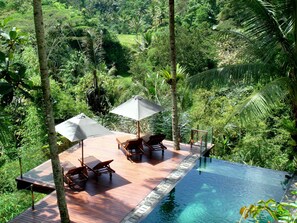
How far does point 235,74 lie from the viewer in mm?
9609

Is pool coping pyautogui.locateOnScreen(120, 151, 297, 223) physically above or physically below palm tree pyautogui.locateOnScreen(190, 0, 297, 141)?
below

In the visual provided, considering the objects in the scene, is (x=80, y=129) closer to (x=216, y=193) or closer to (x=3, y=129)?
(x=3, y=129)

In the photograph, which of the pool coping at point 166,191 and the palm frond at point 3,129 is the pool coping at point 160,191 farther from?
the palm frond at point 3,129

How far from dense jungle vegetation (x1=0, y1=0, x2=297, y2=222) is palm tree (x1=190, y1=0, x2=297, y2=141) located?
2.4 inches

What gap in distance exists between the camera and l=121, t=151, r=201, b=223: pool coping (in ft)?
29.0

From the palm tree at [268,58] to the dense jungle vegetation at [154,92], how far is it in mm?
61

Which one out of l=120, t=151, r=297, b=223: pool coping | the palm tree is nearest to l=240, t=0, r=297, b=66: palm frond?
the palm tree

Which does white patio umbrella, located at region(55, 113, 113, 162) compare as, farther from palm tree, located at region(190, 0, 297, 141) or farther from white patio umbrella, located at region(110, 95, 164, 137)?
palm tree, located at region(190, 0, 297, 141)

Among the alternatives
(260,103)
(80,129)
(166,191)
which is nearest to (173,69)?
(80,129)

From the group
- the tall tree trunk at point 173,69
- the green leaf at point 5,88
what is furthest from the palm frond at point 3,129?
the tall tree trunk at point 173,69

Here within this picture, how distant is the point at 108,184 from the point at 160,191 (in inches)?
60.4

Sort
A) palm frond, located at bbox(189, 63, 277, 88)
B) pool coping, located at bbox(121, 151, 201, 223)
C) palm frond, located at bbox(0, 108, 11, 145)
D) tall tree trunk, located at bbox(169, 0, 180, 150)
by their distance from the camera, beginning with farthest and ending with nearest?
tall tree trunk, located at bbox(169, 0, 180, 150) → palm frond, located at bbox(189, 63, 277, 88) → pool coping, located at bbox(121, 151, 201, 223) → palm frond, located at bbox(0, 108, 11, 145)

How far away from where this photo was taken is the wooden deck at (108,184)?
884 centimetres

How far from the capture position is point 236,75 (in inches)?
378
